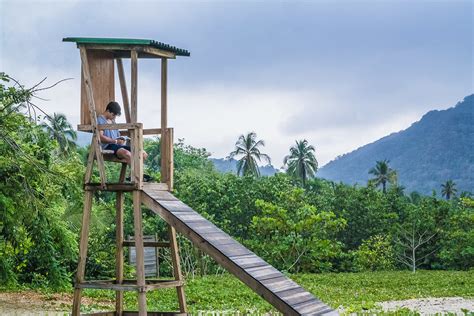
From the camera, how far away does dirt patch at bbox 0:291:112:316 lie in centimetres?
1385

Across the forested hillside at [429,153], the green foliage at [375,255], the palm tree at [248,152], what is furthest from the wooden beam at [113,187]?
the forested hillside at [429,153]

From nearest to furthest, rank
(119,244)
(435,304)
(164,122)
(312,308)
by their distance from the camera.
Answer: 1. (312,308)
2. (164,122)
3. (119,244)
4. (435,304)

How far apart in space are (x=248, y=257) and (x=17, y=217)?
5651 mm

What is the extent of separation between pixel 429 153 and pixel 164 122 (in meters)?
108

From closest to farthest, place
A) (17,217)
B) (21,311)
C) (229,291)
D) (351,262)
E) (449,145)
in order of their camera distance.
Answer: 1. (17,217)
2. (21,311)
3. (229,291)
4. (351,262)
5. (449,145)

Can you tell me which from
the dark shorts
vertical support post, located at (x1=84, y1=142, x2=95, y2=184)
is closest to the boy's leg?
the dark shorts

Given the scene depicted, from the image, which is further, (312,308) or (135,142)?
(135,142)

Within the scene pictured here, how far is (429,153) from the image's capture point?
113625 millimetres

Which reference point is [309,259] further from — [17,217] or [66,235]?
[17,217]

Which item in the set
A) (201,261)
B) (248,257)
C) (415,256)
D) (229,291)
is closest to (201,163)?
(415,256)

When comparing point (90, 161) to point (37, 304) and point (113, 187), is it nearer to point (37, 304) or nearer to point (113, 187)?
point (113, 187)

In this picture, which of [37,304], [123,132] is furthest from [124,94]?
[37,304]

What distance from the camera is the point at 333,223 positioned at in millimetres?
25688

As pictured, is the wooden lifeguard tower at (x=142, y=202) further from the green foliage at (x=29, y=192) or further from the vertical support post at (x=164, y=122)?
the green foliage at (x=29, y=192)
